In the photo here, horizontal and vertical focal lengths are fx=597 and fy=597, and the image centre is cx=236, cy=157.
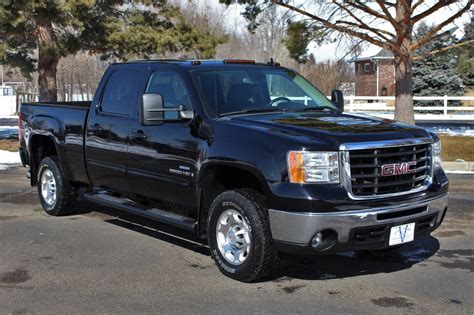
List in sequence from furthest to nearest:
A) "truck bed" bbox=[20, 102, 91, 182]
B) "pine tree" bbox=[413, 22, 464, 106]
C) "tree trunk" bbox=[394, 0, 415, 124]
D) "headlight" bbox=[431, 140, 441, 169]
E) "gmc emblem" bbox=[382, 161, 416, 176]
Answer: "pine tree" bbox=[413, 22, 464, 106] < "tree trunk" bbox=[394, 0, 415, 124] < "truck bed" bbox=[20, 102, 91, 182] < "headlight" bbox=[431, 140, 441, 169] < "gmc emblem" bbox=[382, 161, 416, 176]

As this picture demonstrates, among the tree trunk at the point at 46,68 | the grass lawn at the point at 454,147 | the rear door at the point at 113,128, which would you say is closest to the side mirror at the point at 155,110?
the rear door at the point at 113,128

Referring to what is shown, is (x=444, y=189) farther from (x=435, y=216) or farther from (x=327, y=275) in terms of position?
(x=327, y=275)

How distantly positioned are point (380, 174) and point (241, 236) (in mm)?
1285

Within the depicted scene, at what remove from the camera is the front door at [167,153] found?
557 centimetres

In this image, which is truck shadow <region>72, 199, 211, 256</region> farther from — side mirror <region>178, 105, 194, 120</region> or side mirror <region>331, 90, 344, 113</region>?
side mirror <region>331, 90, 344, 113</region>

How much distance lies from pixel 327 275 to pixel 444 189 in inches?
51.5

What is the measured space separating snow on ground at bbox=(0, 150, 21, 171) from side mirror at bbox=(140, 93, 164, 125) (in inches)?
343

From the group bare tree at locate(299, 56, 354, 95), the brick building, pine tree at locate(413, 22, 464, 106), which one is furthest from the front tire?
the brick building

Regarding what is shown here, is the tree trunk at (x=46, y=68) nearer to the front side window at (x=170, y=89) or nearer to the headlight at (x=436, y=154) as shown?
the front side window at (x=170, y=89)

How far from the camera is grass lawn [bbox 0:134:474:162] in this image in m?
14.0

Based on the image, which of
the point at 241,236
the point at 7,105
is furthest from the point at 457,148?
the point at 7,105

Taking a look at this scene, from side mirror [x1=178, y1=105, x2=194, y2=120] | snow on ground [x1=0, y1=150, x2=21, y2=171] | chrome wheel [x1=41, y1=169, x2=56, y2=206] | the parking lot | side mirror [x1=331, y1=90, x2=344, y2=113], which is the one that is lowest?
the parking lot

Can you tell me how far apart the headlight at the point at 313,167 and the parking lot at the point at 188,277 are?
967 millimetres

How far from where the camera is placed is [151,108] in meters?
5.57
